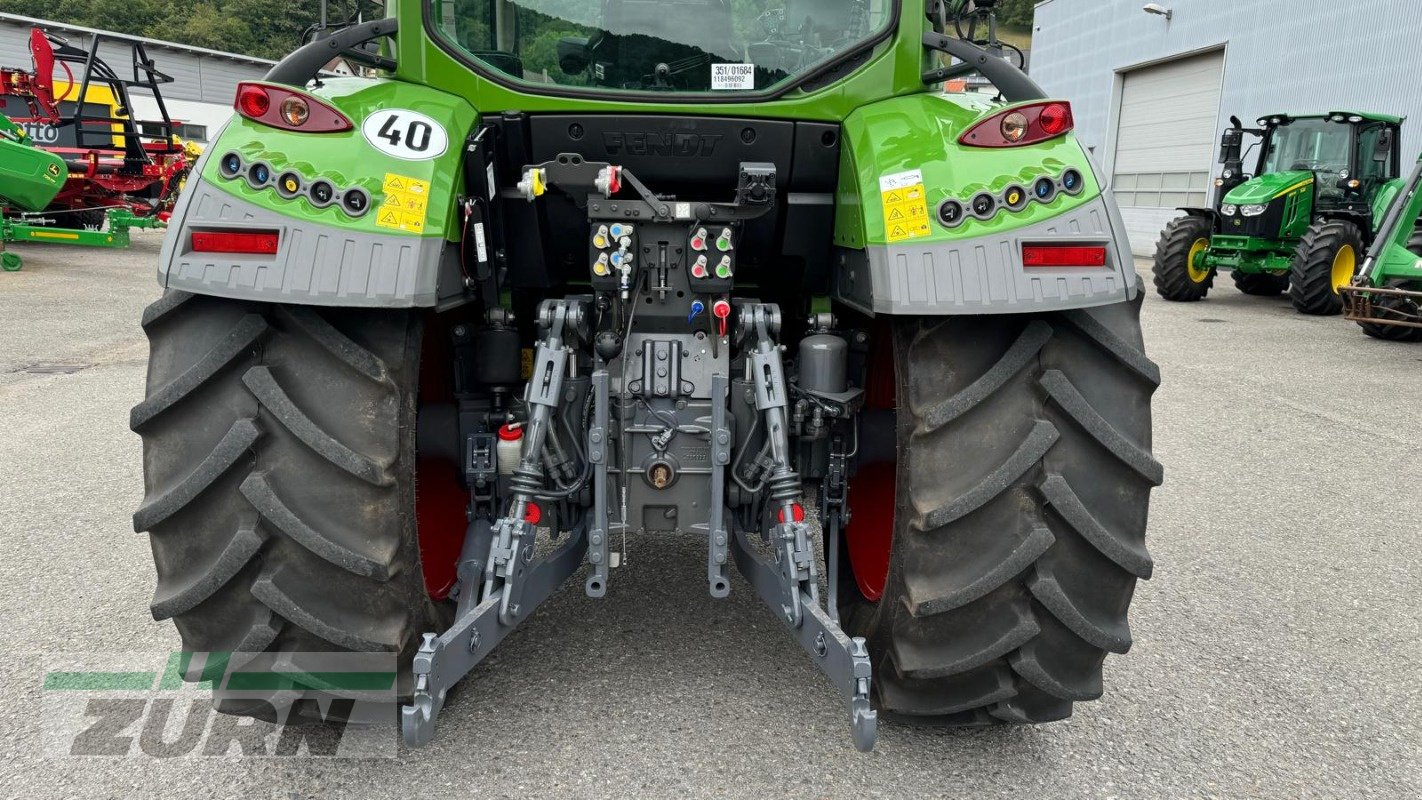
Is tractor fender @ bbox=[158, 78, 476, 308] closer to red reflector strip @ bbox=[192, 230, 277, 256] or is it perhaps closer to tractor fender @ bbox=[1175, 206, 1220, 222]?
red reflector strip @ bbox=[192, 230, 277, 256]

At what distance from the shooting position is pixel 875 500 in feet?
9.83

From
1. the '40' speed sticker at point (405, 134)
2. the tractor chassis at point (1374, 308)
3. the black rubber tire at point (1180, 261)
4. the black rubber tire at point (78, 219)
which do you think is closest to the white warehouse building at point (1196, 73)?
the black rubber tire at point (1180, 261)

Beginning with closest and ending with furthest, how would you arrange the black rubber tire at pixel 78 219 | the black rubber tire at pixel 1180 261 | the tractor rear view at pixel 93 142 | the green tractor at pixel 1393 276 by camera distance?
1. the green tractor at pixel 1393 276
2. the black rubber tire at pixel 1180 261
3. the tractor rear view at pixel 93 142
4. the black rubber tire at pixel 78 219

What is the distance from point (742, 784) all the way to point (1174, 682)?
147cm

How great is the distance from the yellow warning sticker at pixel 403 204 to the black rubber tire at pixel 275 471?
0.20 metres

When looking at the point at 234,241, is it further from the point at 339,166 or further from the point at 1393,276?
the point at 1393,276

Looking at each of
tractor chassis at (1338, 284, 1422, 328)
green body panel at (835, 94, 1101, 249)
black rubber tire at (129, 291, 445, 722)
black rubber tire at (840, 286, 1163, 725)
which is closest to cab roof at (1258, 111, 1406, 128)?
tractor chassis at (1338, 284, 1422, 328)

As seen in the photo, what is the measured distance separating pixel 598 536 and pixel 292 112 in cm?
122

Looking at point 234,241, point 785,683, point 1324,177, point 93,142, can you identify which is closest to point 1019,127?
point 785,683

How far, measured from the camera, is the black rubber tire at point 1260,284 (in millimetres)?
14867

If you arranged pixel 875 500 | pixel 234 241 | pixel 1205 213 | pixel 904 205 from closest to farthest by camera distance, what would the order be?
pixel 234 241, pixel 904 205, pixel 875 500, pixel 1205 213

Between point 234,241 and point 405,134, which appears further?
point 405,134

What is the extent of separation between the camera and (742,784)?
2.36 m

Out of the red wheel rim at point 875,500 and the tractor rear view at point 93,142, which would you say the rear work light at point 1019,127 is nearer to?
the red wheel rim at point 875,500
